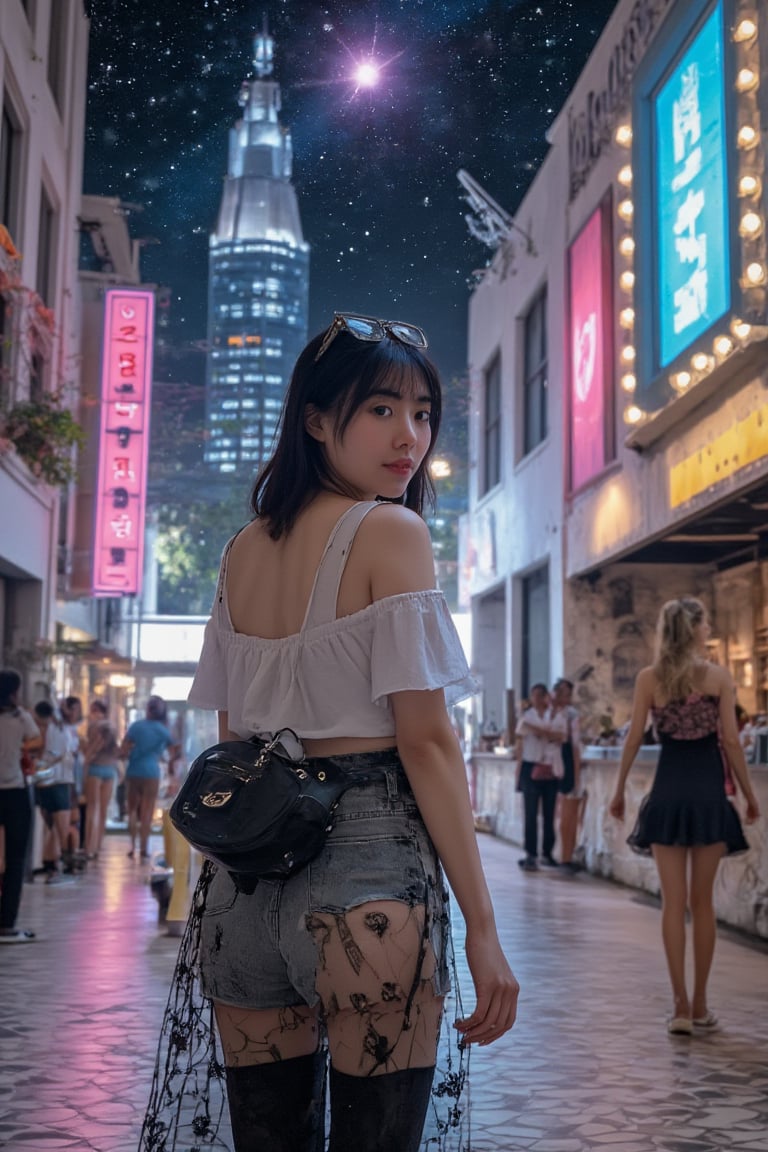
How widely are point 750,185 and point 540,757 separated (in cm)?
527

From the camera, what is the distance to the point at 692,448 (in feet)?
36.9

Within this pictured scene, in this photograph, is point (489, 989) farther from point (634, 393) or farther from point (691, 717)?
point (634, 393)

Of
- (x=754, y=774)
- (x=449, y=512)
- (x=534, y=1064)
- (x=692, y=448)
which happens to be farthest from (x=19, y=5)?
(x=449, y=512)

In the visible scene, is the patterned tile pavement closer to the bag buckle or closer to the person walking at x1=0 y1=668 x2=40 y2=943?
the person walking at x1=0 y1=668 x2=40 y2=943

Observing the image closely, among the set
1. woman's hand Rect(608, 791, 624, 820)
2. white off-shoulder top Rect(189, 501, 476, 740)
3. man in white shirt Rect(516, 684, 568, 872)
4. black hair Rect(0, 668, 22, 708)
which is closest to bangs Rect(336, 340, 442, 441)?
white off-shoulder top Rect(189, 501, 476, 740)

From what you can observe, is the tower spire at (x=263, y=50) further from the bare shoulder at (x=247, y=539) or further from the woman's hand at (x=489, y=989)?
the woman's hand at (x=489, y=989)

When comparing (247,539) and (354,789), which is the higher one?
(247,539)

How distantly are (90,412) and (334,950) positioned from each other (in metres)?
16.9

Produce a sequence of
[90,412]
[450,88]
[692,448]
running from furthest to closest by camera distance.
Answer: [90,412], [692,448], [450,88]

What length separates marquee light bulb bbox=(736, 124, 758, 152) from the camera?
920 centimetres

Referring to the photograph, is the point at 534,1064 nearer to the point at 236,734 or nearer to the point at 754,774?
the point at 236,734

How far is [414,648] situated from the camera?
1.66 meters

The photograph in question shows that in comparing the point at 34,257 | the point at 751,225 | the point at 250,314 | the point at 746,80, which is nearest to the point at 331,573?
the point at 751,225

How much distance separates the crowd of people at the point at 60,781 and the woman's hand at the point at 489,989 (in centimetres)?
654
